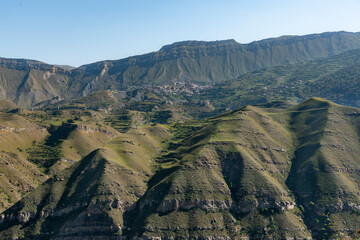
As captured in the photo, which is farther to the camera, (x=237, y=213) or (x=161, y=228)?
(x=237, y=213)

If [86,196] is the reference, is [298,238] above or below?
below

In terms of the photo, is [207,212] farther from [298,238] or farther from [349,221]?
[349,221]

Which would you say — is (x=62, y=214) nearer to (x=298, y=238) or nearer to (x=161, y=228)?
(x=161, y=228)

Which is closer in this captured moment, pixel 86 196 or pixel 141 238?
pixel 141 238

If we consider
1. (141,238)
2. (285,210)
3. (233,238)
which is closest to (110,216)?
(141,238)

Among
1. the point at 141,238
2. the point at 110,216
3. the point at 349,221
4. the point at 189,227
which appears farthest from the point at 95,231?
the point at 349,221

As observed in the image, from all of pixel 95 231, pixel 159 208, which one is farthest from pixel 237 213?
pixel 95 231

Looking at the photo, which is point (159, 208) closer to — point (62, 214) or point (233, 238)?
point (233, 238)
